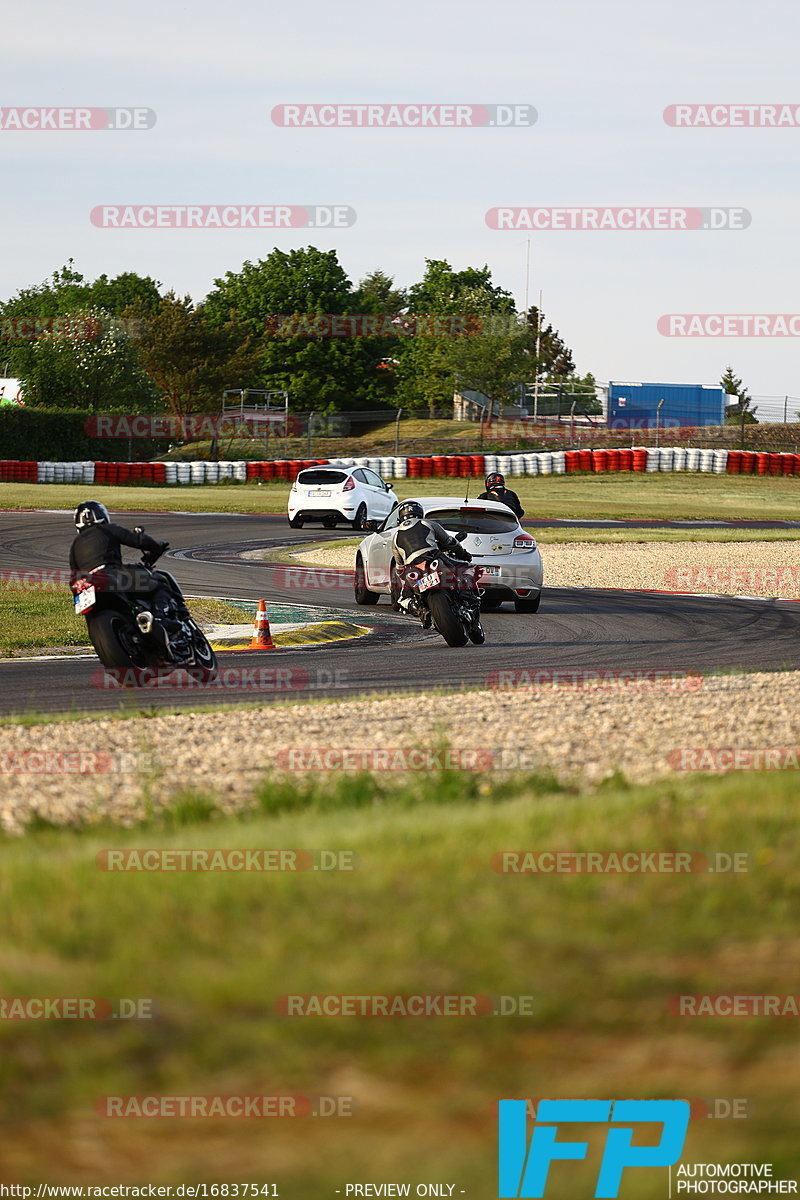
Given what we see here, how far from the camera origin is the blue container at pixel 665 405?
78500mm

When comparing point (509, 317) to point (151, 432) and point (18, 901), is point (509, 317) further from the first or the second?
point (18, 901)

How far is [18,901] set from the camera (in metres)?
4.84

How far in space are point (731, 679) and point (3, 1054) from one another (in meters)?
8.73

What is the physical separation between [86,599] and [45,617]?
4.92 metres

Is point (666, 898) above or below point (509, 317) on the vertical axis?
below

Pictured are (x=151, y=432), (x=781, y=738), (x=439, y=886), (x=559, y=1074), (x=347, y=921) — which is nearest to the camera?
(x=559, y=1074)

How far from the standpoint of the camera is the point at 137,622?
12.3 meters

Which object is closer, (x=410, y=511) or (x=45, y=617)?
(x=410, y=511)

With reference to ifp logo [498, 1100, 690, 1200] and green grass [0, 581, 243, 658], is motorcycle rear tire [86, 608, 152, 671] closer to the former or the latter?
green grass [0, 581, 243, 658]

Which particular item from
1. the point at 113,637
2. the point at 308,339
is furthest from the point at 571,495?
the point at 308,339

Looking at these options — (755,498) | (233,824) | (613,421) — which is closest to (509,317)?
(613,421)

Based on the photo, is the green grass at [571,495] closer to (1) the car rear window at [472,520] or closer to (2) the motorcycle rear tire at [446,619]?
(1) the car rear window at [472,520]

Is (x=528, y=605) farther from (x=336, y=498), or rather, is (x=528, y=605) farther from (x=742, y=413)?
(x=742, y=413)

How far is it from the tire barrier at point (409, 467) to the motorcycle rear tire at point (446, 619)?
35.7m
